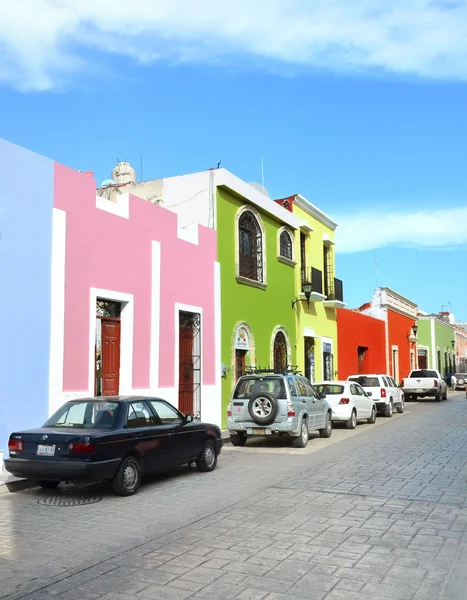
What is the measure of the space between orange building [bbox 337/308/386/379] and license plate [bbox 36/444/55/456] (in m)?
22.0

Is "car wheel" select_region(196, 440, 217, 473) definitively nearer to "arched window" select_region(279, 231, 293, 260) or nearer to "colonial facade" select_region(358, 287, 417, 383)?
"arched window" select_region(279, 231, 293, 260)

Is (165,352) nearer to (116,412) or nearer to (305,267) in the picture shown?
(116,412)

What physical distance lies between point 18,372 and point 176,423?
9.79ft

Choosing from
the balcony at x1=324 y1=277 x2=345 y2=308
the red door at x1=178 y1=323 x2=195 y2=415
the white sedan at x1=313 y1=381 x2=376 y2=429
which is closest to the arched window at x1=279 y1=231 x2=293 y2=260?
the balcony at x1=324 y1=277 x2=345 y2=308

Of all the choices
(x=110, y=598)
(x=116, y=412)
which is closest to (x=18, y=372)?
(x=116, y=412)

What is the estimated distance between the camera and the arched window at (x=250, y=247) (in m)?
19.9

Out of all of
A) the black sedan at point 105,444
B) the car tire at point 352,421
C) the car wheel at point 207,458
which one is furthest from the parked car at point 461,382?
the black sedan at point 105,444

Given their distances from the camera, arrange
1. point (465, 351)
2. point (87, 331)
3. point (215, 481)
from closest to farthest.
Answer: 1. point (215, 481)
2. point (87, 331)
3. point (465, 351)

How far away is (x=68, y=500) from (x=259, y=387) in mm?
6531

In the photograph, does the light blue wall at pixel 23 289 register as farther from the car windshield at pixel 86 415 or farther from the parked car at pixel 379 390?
the parked car at pixel 379 390

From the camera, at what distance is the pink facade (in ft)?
40.3

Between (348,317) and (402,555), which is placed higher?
(348,317)

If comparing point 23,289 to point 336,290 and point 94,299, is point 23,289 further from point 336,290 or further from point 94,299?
point 336,290

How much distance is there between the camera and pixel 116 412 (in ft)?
29.6
